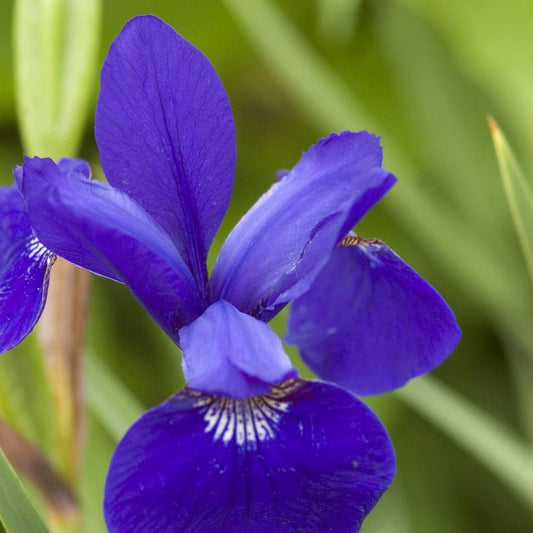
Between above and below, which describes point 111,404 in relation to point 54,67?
below

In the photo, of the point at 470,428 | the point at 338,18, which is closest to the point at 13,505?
the point at 470,428

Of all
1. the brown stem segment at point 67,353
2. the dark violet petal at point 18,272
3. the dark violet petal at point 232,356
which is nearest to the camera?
the dark violet petal at point 232,356

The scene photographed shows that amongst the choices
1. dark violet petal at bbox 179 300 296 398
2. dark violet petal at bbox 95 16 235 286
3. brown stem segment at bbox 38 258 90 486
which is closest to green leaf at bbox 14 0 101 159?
brown stem segment at bbox 38 258 90 486

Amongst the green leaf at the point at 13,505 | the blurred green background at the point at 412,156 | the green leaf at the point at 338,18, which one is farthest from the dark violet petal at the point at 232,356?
the green leaf at the point at 338,18

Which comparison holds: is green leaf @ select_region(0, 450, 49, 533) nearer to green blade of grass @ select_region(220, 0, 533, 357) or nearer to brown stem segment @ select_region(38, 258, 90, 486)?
brown stem segment @ select_region(38, 258, 90, 486)

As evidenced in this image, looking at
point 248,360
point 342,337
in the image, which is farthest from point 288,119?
point 248,360

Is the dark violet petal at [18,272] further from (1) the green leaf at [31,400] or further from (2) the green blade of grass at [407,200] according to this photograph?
(2) the green blade of grass at [407,200]

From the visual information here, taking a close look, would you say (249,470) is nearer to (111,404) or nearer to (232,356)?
(232,356)
